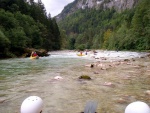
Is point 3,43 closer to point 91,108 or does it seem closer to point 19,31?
point 19,31

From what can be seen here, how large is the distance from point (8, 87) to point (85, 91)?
3451 mm

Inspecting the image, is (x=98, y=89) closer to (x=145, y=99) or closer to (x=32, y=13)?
(x=145, y=99)

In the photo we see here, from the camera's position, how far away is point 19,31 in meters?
39.1

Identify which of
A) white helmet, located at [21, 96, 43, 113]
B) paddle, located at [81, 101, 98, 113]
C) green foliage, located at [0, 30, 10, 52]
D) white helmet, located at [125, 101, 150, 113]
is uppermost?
green foliage, located at [0, 30, 10, 52]

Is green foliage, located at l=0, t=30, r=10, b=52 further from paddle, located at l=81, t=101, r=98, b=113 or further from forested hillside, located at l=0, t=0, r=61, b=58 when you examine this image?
paddle, located at l=81, t=101, r=98, b=113

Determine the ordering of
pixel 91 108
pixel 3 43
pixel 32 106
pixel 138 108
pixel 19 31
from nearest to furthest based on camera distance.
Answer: pixel 138 108
pixel 32 106
pixel 91 108
pixel 3 43
pixel 19 31

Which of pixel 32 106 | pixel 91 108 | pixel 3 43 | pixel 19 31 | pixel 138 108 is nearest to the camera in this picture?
pixel 138 108

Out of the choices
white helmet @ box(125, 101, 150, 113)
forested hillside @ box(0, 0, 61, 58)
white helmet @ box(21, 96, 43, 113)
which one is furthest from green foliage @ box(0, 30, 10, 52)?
white helmet @ box(125, 101, 150, 113)

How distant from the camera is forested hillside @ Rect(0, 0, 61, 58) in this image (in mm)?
34934

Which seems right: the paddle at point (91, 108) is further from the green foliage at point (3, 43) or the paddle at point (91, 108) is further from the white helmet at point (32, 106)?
the green foliage at point (3, 43)

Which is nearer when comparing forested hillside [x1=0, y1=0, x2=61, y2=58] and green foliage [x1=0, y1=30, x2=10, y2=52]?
green foliage [x1=0, y1=30, x2=10, y2=52]

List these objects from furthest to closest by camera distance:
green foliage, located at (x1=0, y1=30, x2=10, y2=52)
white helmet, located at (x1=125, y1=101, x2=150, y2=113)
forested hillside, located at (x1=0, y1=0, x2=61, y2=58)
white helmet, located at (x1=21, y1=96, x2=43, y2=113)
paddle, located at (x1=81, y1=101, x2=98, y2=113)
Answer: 1. forested hillside, located at (x1=0, y1=0, x2=61, y2=58)
2. green foliage, located at (x1=0, y1=30, x2=10, y2=52)
3. paddle, located at (x1=81, y1=101, x2=98, y2=113)
4. white helmet, located at (x1=21, y1=96, x2=43, y2=113)
5. white helmet, located at (x1=125, y1=101, x2=150, y2=113)

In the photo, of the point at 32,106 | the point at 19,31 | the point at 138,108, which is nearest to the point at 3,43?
the point at 19,31

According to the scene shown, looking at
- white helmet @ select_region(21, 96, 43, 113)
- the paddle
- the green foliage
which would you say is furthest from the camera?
the green foliage
